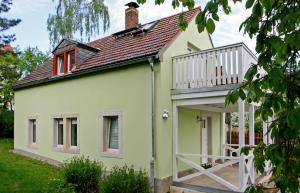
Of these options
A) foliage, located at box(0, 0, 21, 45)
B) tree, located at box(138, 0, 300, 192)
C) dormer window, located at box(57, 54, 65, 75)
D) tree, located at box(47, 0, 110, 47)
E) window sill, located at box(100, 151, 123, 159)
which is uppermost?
tree, located at box(47, 0, 110, 47)

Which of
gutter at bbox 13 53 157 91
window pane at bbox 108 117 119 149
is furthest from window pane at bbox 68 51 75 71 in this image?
window pane at bbox 108 117 119 149

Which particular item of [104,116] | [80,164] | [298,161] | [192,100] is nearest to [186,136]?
[192,100]

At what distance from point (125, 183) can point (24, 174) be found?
4878 millimetres

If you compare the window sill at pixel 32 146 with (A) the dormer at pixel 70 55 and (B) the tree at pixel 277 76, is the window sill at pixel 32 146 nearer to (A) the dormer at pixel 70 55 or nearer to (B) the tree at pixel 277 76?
(A) the dormer at pixel 70 55

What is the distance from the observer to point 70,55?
14961mm

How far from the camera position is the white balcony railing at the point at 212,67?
379 inches

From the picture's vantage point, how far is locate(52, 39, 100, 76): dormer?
1416 cm

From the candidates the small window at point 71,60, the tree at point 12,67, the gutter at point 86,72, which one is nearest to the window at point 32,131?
the gutter at point 86,72

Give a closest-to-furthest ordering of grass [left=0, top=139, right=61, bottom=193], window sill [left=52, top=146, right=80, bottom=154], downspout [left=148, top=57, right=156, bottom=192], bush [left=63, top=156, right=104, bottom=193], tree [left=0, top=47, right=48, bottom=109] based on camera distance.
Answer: grass [left=0, top=139, right=61, bottom=193]
bush [left=63, top=156, right=104, bottom=193]
downspout [left=148, top=57, right=156, bottom=192]
window sill [left=52, top=146, right=80, bottom=154]
tree [left=0, top=47, right=48, bottom=109]

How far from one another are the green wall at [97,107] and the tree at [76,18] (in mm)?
11206

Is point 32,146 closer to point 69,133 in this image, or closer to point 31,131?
point 31,131

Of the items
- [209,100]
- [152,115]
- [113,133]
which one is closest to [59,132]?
[113,133]

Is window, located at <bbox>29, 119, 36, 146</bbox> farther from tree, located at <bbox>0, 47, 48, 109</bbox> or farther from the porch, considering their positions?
the porch

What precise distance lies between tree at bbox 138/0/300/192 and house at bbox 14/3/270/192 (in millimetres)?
7302
